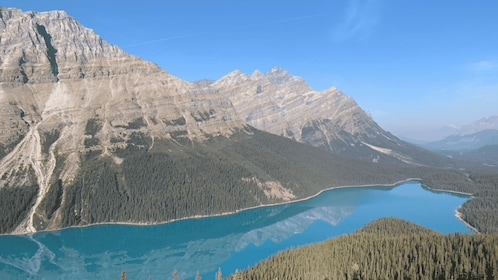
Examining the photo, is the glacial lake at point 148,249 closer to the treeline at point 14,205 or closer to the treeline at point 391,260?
the treeline at point 14,205

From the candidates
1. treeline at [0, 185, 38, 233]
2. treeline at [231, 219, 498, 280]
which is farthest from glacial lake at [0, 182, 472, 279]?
treeline at [231, 219, 498, 280]

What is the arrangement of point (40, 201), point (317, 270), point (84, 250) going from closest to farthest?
point (317, 270), point (84, 250), point (40, 201)

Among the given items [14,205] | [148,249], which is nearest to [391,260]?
[148,249]

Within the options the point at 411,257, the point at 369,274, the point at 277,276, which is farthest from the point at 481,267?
the point at 277,276

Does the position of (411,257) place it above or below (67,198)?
below

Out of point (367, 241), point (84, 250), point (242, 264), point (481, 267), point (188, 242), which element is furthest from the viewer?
point (188, 242)

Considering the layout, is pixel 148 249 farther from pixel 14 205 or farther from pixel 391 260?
→ pixel 391 260

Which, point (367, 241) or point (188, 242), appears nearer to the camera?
point (367, 241)

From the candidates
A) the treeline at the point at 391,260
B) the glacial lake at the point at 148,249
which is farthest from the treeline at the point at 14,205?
the treeline at the point at 391,260

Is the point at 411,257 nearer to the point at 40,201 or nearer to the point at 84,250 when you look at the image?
the point at 84,250

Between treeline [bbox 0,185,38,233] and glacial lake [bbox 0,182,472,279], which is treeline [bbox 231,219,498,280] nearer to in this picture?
glacial lake [bbox 0,182,472,279]
